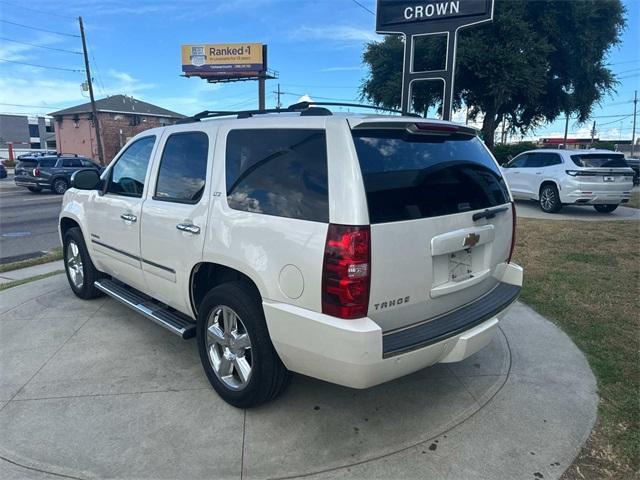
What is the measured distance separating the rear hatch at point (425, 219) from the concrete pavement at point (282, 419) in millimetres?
781

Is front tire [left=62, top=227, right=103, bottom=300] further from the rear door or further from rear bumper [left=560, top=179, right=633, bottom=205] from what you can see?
the rear door

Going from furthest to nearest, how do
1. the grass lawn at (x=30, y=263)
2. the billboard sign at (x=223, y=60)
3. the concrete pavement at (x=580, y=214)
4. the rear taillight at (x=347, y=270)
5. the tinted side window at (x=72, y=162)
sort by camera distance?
1. the billboard sign at (x=223, y=60)
2. the tinted side window at (x=72, y=162)
3. the concrete pavement at (x=580, y=214)
4. the grass lawn at (x=30, y=263)
5. the rear taillight at (x=347, y=270)

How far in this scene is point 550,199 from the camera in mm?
12781

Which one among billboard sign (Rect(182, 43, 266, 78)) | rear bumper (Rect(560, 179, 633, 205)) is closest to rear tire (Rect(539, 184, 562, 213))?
rear bumper (Rect(560, 179, 633, 205))

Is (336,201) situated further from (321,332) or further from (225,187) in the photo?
(225,187)

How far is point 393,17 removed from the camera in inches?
348

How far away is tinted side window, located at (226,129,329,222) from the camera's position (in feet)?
8.45

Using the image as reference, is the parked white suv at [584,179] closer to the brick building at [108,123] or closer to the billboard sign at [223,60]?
the billboard sign at [223,60]

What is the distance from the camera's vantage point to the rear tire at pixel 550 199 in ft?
41.3

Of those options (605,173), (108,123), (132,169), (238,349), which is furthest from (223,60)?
(238,349)

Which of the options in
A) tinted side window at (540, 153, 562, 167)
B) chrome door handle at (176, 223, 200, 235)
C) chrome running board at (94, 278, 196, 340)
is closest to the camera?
chrome door handle at (176, 223, 200, 235)

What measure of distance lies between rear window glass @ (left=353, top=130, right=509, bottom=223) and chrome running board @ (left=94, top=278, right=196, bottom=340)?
1.87 metres

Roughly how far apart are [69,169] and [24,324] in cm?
2016

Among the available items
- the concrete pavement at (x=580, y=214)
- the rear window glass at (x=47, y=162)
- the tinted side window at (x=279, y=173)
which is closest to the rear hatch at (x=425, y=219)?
the tinted side window at (x=279, y=173)
